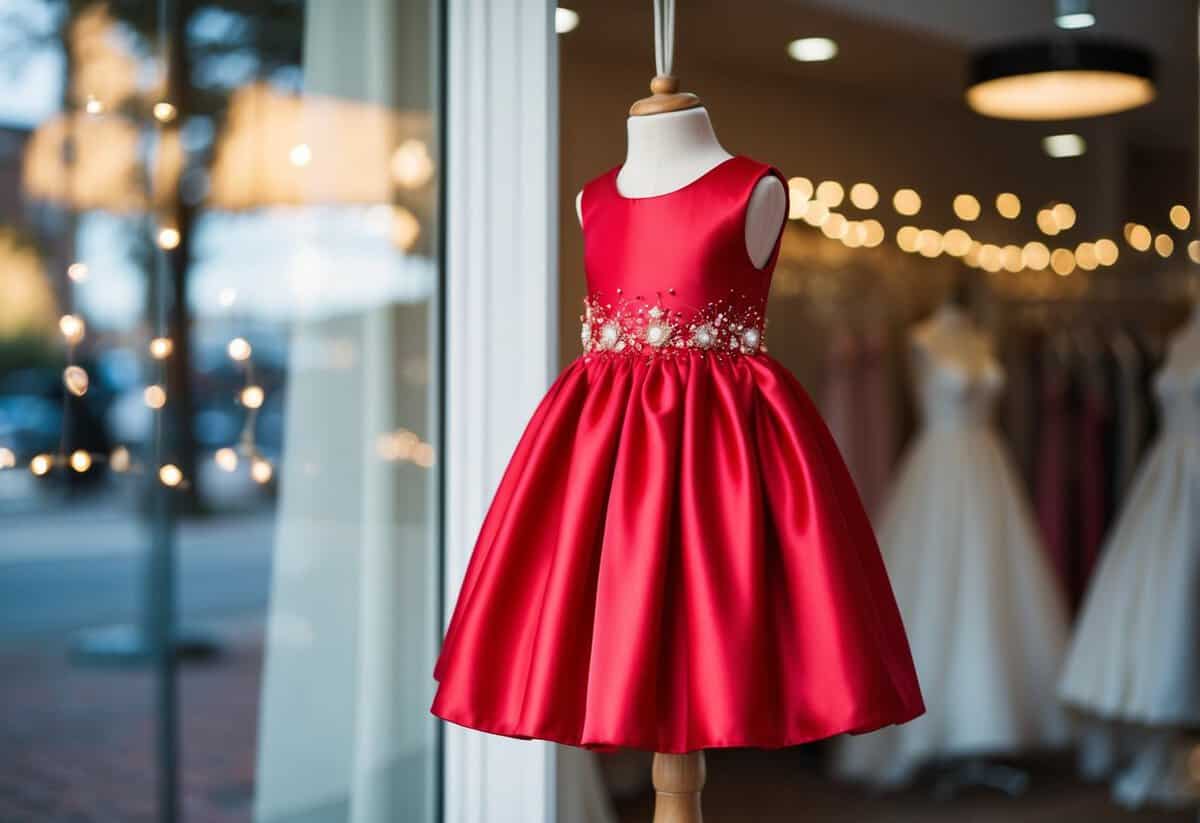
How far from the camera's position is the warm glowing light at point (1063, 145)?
4520mm

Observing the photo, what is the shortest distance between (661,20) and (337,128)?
66cm

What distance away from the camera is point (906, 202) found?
4219mm

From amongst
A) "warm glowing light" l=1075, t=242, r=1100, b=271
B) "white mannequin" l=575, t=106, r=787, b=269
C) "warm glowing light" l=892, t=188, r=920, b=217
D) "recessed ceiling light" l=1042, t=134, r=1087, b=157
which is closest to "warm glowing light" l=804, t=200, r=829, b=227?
"warm glowing light" l=892, t=188, r=920, b=217

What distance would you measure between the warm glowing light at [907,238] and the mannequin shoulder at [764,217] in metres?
3.00

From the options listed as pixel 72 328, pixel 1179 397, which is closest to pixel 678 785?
pixel 72 328

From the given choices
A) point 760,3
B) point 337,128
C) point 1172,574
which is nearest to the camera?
point 337,128

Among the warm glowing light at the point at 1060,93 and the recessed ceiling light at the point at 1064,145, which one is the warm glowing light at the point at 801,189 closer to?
the warm glowing light at the point at 1060,93

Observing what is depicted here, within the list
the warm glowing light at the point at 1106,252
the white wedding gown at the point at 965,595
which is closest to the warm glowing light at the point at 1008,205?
the warm glowing light at the point at 1106,252

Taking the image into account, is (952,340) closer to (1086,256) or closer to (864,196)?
(864,196)

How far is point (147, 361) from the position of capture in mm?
1813

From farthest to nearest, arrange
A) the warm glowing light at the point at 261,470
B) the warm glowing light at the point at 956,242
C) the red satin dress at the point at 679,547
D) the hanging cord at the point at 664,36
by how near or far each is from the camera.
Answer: the warm glowing light at the point at 956,242
the warm glowing light at the point at 261,470
the hanging cord at the point at 664,36
the red satin dress at the point at 679,547

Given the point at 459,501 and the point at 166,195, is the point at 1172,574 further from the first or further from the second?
the point at 166,195

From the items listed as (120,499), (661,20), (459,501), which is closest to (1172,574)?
(459,501)

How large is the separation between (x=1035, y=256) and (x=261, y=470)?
11.6 feet
